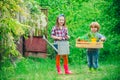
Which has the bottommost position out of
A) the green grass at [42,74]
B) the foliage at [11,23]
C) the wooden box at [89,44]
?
the green grass at [42,74]

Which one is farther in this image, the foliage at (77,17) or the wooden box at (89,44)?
the foliage at (77,17)

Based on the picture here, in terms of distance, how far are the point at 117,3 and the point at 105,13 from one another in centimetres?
66

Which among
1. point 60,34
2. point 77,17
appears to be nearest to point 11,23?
point 60,34

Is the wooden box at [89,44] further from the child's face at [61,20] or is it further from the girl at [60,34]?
the child's face at [61,20]

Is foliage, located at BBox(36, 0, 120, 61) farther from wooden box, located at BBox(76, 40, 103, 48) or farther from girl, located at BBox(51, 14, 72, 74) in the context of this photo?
wooden box, located at BBox(76, 40, 103, 48)

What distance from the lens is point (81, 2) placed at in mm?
14828

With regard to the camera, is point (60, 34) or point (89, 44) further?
point (60, 34)

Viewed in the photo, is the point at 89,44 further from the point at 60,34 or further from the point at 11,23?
the point at 11,23

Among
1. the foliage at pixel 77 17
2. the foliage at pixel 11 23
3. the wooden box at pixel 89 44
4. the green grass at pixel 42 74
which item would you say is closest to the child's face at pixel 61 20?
the wooden box at pixel 89 44

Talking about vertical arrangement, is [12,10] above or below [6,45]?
above

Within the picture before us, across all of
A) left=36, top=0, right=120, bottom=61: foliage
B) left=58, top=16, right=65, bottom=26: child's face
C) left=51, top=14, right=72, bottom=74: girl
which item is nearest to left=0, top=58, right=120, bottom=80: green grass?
left=51, top=14, right=72, bottom=74: girl

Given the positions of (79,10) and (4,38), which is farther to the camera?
(79,10)

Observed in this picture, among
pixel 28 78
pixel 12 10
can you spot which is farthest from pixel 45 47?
pixel 12 10

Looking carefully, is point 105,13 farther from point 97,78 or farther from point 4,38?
point 4,38
